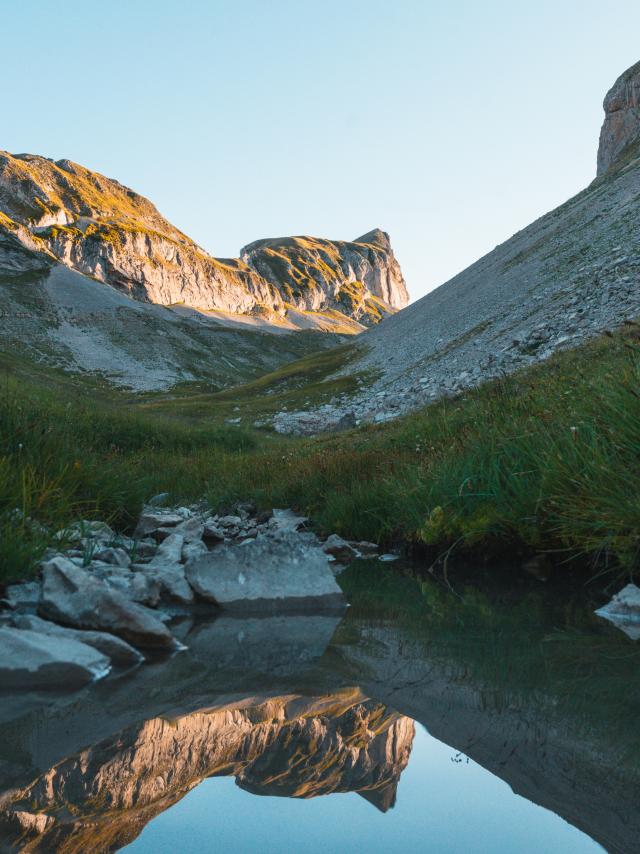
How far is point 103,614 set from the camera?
4125 mm

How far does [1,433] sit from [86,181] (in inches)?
8241

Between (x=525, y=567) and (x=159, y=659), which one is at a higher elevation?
(x=159, y=659)

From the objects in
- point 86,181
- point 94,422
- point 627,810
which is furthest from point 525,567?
point 86,181

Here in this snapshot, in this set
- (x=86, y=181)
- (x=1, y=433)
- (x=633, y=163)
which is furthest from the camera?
(x=86, y=181)

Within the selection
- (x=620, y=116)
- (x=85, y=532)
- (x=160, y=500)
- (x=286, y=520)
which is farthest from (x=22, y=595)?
(x=620, y=116)

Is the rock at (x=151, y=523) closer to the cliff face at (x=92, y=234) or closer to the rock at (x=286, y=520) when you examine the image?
the rock at (x=286, y=520)

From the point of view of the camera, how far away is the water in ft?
6.55

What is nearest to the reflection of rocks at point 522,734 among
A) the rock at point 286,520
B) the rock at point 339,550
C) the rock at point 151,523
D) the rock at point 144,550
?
the rock at point 144,550

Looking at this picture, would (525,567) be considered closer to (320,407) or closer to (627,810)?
(627,810)

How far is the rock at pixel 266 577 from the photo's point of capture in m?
5.39

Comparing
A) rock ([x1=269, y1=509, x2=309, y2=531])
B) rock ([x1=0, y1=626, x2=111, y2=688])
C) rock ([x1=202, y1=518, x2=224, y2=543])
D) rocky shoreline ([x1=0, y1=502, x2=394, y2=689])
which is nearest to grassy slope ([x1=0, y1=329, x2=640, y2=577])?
rock ([x1=269, y1=509, x2=309, y2=531])

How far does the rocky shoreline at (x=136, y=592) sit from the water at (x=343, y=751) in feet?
0.78

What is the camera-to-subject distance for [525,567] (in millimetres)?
6484

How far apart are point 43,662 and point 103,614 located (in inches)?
30.1
